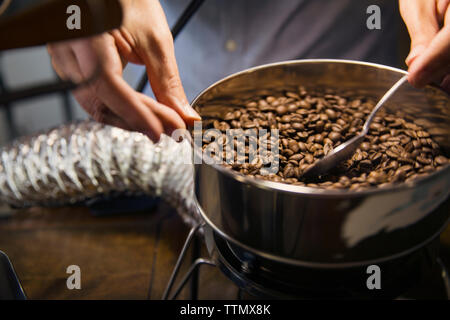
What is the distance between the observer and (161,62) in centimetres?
67

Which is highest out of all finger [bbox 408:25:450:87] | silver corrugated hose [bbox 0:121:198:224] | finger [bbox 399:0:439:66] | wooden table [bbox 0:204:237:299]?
finger [bbox 399:0:439:66]

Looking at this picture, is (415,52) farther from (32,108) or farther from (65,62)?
(32,108)

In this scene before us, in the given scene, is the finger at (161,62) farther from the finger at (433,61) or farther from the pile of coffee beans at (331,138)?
the finger at (433,61)

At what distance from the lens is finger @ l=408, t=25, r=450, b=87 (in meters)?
0.62

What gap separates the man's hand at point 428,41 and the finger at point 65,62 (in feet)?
1.70

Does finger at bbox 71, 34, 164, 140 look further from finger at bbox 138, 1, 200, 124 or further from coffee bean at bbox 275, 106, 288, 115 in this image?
coffee bean at bbox 275, 106, 288, 115

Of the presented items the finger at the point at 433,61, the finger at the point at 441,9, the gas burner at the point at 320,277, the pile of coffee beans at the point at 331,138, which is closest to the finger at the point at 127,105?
the pile of coffee beans at the point at 331,138

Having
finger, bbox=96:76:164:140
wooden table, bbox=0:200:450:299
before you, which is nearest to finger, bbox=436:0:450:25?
finger, bbox=96:76:164:140

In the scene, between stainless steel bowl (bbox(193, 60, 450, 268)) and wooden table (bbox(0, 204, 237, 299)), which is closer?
stainless steel bowl (bbox(193, 60, 450, 268))

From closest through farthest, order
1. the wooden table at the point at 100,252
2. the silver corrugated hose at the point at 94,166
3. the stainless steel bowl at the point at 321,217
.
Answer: the stainless steel bowl at the point at 321,217 < the silver corrugated hose at the point at 94,166 < the wooden table at the point at 100,252

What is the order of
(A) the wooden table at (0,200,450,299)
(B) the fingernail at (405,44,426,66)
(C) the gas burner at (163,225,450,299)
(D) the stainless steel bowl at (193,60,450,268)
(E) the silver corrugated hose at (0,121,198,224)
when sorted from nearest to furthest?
(D) the stainless steel bowl at (193,60,450,268) → (C) the gas burner at (163,225,450,299) → (B) the fingernail at (405,44,426,66) → (E) the silver corrugated hose at (0,121,198,224) → (A) the wooden table at (0,200,450,299)

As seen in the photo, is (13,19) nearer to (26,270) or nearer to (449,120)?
(449,120)

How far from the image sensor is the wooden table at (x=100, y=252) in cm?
111
